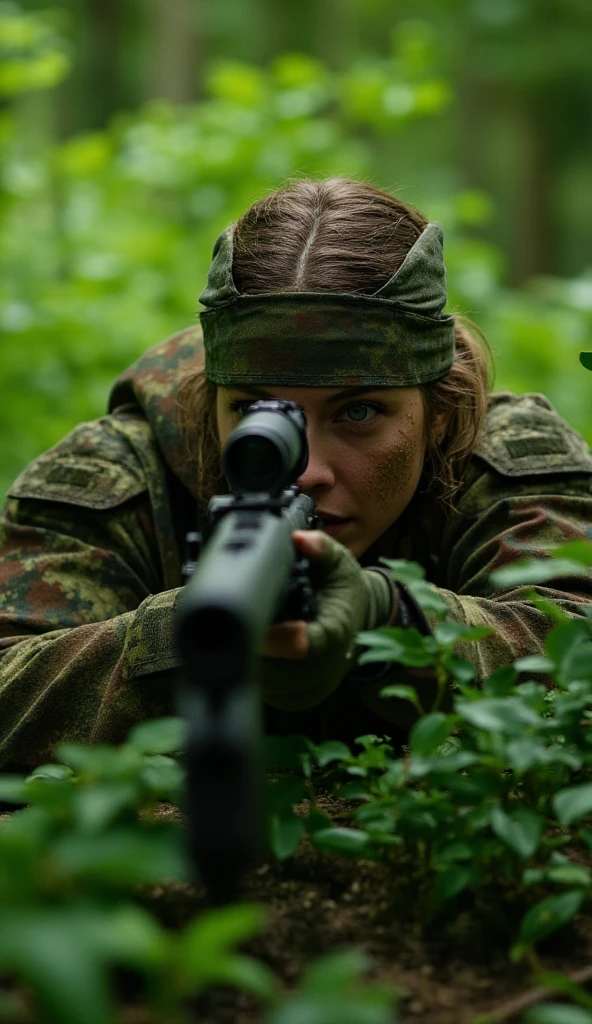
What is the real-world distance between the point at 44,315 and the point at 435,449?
372 cm

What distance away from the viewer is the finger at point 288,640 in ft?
6.05

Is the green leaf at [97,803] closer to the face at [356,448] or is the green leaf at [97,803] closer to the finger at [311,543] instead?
Answer: the finger at [311,543]

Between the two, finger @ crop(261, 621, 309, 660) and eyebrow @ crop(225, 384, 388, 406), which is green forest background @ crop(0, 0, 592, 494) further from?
finger @ crop(261, 621, 309, 660)

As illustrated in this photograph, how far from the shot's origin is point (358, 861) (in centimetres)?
206

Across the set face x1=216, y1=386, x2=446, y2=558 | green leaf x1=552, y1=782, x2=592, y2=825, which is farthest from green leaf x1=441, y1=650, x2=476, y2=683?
face x1=216, y1=386, x2=446, y2=558

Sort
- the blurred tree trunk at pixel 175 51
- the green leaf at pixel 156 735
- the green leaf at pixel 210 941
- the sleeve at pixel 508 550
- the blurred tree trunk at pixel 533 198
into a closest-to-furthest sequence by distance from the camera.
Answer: the green leaf at pixel 210 941 < the green leaf at pixel 156 735 < the sleeve at pixel 508 550 < the blurred tree trunk at pixel 175 51 < the blurred tree trunk at pixel 533 198

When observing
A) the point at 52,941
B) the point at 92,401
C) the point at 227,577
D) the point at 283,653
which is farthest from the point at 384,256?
the point at 92,401

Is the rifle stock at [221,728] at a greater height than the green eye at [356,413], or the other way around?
the rifle stock at [221,728]

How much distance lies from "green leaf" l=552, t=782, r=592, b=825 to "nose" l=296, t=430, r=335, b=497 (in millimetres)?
1385

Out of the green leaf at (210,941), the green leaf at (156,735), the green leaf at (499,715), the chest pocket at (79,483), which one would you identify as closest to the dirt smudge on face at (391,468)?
the chest pocket at (79,483)

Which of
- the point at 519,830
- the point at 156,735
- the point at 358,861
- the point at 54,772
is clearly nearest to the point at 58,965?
the point at 156,735

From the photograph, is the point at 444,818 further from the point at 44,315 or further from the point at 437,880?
the point at 44,315

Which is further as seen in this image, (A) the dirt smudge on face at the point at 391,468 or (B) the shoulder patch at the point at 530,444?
(B) the shoulder patch at the point at 530,444

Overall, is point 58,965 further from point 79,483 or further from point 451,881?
point 79,483
